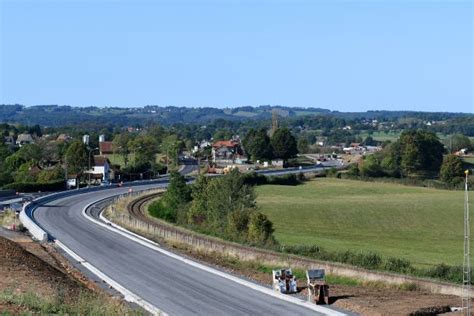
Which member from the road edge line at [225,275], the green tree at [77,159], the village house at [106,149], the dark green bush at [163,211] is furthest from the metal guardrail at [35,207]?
the village house at [106,149]

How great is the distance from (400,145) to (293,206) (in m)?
57.1

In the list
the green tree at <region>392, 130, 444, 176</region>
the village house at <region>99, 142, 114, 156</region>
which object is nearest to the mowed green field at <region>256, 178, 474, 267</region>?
the green tree at <region>392, 130, 444, 176</region>

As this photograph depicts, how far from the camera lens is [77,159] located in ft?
407

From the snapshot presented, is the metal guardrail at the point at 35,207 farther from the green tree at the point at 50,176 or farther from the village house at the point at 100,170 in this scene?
the village house at the point at 100,170

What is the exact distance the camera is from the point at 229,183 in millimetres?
68250

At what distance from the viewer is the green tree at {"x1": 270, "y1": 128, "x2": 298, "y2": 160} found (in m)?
158

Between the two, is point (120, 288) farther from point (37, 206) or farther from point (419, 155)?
point (419, 155)

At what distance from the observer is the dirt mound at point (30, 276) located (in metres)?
30.8

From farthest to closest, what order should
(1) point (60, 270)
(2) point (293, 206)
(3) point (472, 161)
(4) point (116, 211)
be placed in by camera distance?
(3) point (472, 161) → (2) point (293, 206) → (4) point (116, 211) → (1) point (60, 270)

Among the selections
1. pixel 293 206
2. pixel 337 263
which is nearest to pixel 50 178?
pixel 293 206

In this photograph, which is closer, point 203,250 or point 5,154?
point 203,250

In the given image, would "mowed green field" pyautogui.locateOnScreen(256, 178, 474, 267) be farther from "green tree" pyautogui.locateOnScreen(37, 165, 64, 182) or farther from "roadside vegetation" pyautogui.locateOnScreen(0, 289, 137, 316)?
"roadside vegetation" pyautogui.locateOnScreen(0, 289, 137, 316)

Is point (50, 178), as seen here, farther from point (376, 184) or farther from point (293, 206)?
point (376, 184)

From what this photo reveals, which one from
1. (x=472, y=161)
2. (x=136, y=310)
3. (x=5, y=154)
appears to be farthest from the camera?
(x=472, y=161)
